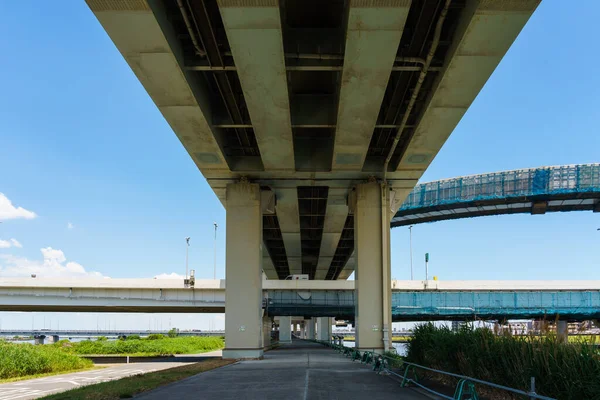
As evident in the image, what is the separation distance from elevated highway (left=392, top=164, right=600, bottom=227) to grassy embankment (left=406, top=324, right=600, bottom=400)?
A: 45.1 m

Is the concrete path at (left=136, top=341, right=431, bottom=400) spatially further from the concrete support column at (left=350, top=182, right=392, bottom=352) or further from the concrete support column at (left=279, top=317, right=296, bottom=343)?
the concrete support column at (left=279, top=317, right=296, bottom=343)

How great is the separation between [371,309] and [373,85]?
13888 millimetres

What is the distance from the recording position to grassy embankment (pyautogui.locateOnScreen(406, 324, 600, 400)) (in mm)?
8974

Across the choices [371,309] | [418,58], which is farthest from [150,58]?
[371,309]

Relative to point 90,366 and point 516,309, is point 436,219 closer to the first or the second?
point 516,309

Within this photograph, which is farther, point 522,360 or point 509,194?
point 509,194

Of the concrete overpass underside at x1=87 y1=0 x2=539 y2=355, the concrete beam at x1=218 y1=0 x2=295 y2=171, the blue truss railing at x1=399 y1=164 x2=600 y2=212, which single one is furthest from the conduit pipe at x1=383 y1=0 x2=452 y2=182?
the blue truss railing at x1=399 y1=164 x2=600 y2=212

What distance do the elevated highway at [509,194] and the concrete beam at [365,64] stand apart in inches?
1459

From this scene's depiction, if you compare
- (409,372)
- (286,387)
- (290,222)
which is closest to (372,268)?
(409,372)

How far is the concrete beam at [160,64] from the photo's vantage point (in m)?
15.0

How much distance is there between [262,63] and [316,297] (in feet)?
124

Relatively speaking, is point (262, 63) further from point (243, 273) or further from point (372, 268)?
point (372, 268)

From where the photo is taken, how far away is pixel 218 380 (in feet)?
57.6

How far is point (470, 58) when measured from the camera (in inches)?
685
